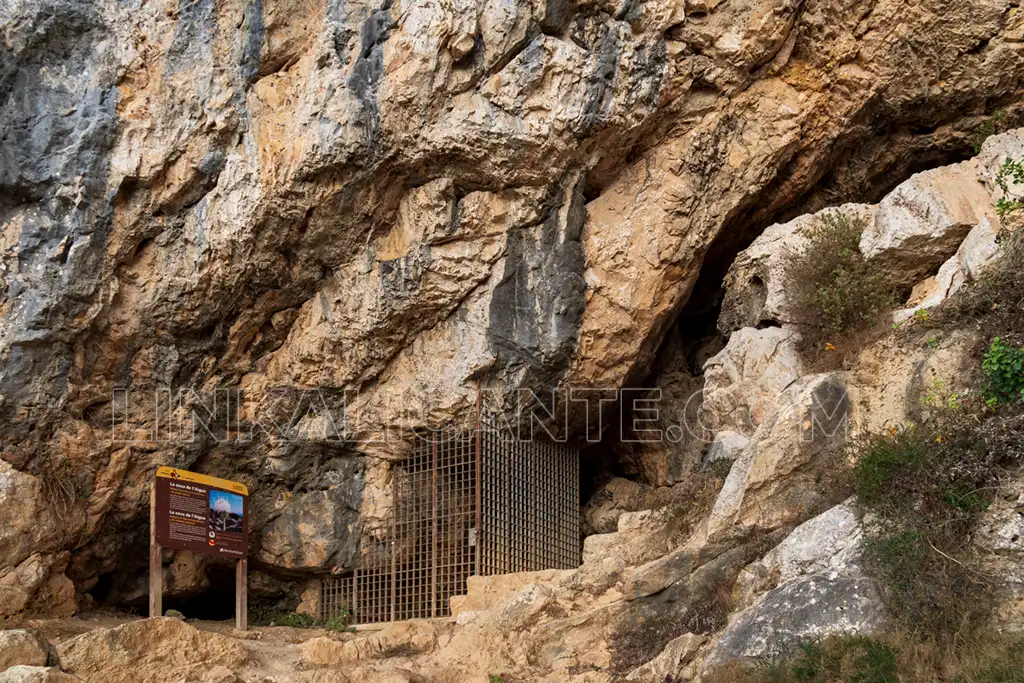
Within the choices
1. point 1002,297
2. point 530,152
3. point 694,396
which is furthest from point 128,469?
point 1002,297

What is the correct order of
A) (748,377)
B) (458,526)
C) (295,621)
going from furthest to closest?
(295,621) → (458,526) → (748,377)

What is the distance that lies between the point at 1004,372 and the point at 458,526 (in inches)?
211

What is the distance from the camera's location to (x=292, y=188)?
32.5 feet

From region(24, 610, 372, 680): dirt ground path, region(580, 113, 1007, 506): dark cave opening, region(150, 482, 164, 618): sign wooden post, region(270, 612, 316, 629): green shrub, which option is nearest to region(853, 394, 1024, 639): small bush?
region(580, 113, 1007, 506): dark cave opening

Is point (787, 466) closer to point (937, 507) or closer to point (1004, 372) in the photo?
point (937, 507)

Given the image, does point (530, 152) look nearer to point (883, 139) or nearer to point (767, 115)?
point (767, 115)

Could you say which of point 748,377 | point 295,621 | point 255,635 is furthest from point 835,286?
point 295,621

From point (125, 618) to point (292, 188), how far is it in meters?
4.45

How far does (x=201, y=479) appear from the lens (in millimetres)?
9859

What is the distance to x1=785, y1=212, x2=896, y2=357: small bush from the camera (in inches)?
348

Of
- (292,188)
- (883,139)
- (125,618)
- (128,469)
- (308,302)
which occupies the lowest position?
(125,618)

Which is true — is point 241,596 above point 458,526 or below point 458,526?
below

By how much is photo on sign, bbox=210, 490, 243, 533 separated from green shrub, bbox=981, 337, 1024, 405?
21.9 feet

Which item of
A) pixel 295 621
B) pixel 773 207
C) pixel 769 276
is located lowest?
pixel 295 621
